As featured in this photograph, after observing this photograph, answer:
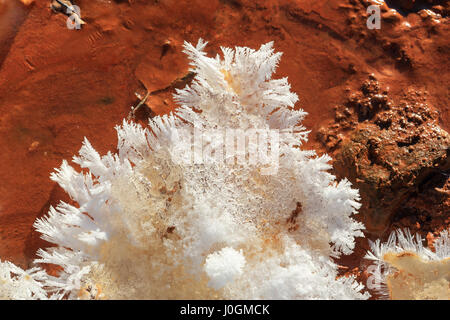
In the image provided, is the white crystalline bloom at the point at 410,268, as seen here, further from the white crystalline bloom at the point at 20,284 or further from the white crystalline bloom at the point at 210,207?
the white crystalline bloom at the point at 20,284

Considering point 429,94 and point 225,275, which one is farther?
point 429,94

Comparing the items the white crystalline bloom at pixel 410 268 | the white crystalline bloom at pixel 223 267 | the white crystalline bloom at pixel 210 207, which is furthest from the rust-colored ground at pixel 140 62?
the white crystalline bloom at pixel 223 267

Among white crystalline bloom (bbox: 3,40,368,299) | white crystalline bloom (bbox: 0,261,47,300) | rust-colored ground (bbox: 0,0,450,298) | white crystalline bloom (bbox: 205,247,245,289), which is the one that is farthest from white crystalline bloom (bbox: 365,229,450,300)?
white crystalline bloom (bbox: 0,261,47,300)

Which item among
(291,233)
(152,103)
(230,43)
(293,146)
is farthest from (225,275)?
(230,43)

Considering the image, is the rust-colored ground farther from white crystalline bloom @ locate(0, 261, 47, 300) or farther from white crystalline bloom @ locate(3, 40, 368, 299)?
white crystalline bloom @ locate(3, 40, 368, 299)

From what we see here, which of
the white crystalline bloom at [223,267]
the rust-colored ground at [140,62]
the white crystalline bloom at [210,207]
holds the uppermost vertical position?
the rust-colored ground at [140,62]

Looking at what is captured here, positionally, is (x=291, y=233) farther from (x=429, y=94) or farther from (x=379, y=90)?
(x=429, y=94)
